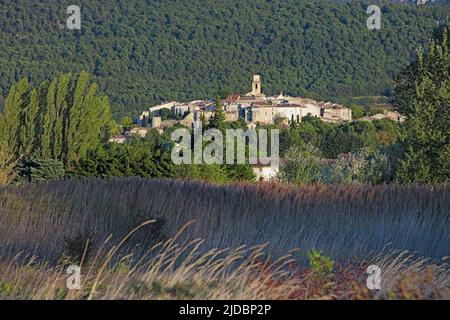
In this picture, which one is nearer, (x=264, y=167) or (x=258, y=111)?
(x=264, y=167)

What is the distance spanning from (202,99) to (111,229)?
9513 centimetres

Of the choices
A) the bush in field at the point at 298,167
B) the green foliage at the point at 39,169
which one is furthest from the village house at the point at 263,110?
the green foliage at the point at 39,169

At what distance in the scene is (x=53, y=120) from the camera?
47.7 m

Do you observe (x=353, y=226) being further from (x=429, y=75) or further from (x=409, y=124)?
(x=429, y=75)

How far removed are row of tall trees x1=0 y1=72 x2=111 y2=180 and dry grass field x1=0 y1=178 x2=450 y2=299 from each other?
35.2m

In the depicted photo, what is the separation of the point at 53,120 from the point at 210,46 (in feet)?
215

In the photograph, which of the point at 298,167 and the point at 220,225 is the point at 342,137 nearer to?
the point at 298,167

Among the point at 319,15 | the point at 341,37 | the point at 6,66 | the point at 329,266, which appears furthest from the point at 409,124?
the point at 319,15

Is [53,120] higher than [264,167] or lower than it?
higher

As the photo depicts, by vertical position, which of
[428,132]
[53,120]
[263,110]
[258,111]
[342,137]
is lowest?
[258,111]

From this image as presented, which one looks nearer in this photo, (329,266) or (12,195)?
(329,266)

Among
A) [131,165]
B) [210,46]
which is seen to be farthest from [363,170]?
[210,46]

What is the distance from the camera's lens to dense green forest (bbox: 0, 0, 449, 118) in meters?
99.9

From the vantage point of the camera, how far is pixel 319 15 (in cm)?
11944
